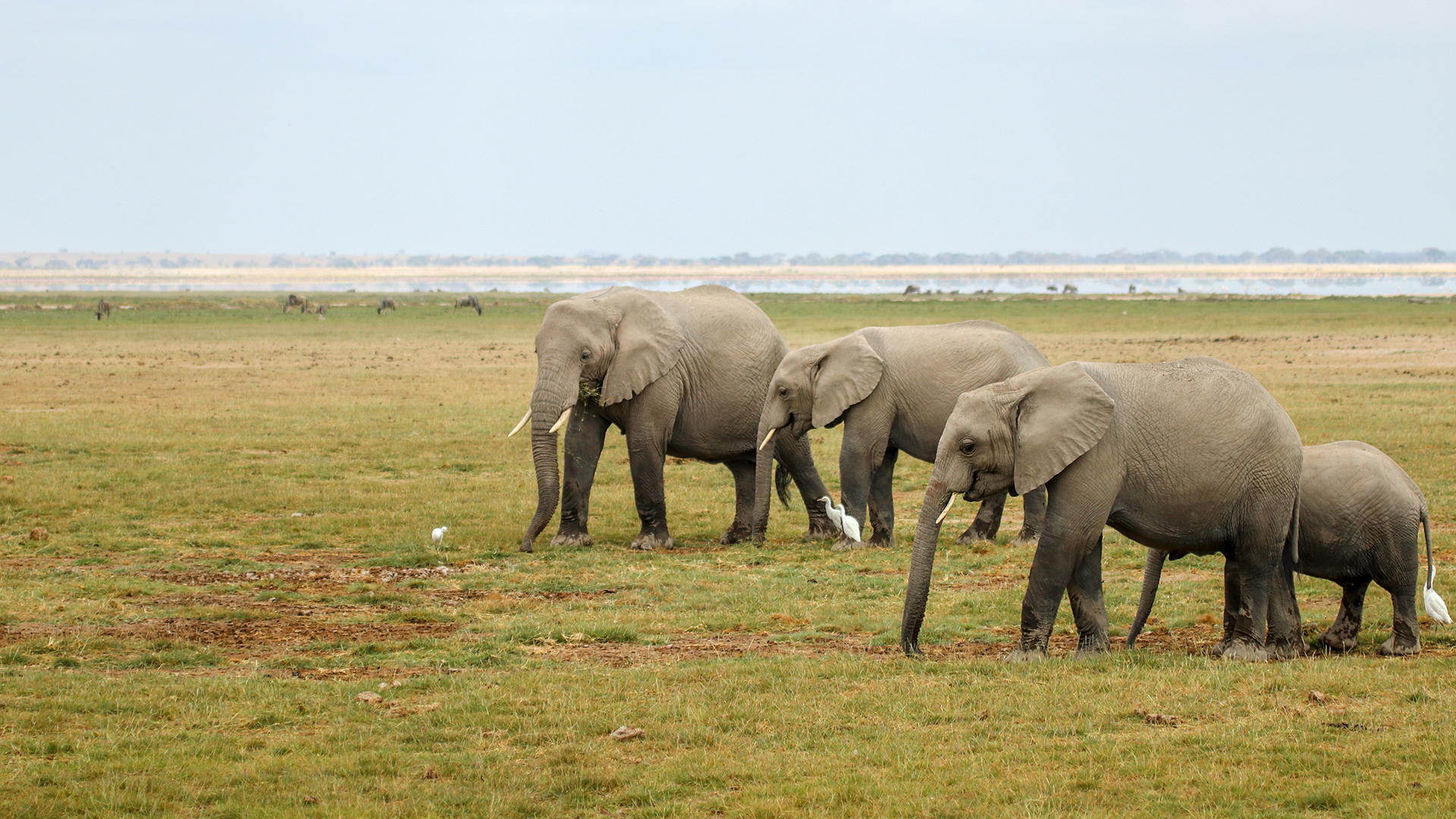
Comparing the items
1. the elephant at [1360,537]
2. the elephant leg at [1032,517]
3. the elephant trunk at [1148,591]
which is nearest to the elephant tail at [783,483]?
the elephant leg at [1032,517]

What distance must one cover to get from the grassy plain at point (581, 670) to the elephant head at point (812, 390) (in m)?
1.08

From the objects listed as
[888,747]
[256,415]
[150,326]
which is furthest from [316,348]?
[888,747]

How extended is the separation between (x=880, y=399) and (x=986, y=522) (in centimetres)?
190

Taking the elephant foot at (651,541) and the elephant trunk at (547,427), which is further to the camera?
the elephant foot at (651,541)

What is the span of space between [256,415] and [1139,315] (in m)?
55.7

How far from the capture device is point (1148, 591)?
452 inches

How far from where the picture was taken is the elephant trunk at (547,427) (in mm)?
16328

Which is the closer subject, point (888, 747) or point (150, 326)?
point (888, 747)

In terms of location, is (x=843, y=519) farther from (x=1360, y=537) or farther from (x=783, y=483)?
(x=1360, y=537)

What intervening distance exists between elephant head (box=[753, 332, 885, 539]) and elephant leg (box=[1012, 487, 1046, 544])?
220 centimetres

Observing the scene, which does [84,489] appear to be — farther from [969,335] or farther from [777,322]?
[777,322]

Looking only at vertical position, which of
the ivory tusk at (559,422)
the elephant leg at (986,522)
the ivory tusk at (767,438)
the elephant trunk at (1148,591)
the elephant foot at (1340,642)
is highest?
the ivory tusk at (559,422)

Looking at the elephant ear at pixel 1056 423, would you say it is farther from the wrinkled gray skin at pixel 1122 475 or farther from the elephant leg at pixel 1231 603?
the elephant leg at pixel 1231 603

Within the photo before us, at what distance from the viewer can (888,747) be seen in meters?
8.48
